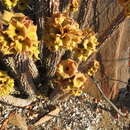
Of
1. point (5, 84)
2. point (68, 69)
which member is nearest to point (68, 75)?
point (68, 69)

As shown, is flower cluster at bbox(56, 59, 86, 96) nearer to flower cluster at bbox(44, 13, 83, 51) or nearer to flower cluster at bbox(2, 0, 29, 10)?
flower cluster at bbox(44, 13, 83, 51)

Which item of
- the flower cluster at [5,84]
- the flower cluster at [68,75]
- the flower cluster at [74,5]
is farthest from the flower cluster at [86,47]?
the flower cluster at [5,84]

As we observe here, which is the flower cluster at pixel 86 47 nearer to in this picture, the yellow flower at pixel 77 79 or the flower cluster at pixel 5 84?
the yellow flower at pixel 77 79

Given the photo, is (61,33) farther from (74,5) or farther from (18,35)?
(74,5)

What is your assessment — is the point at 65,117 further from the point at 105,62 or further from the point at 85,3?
the point at 85,3

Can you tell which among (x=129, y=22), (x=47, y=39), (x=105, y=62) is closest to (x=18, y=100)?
(x=105, y=62)

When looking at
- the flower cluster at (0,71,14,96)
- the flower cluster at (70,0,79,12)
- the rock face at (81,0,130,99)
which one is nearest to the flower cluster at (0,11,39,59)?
the flower cluster at (70,0,79,12)
